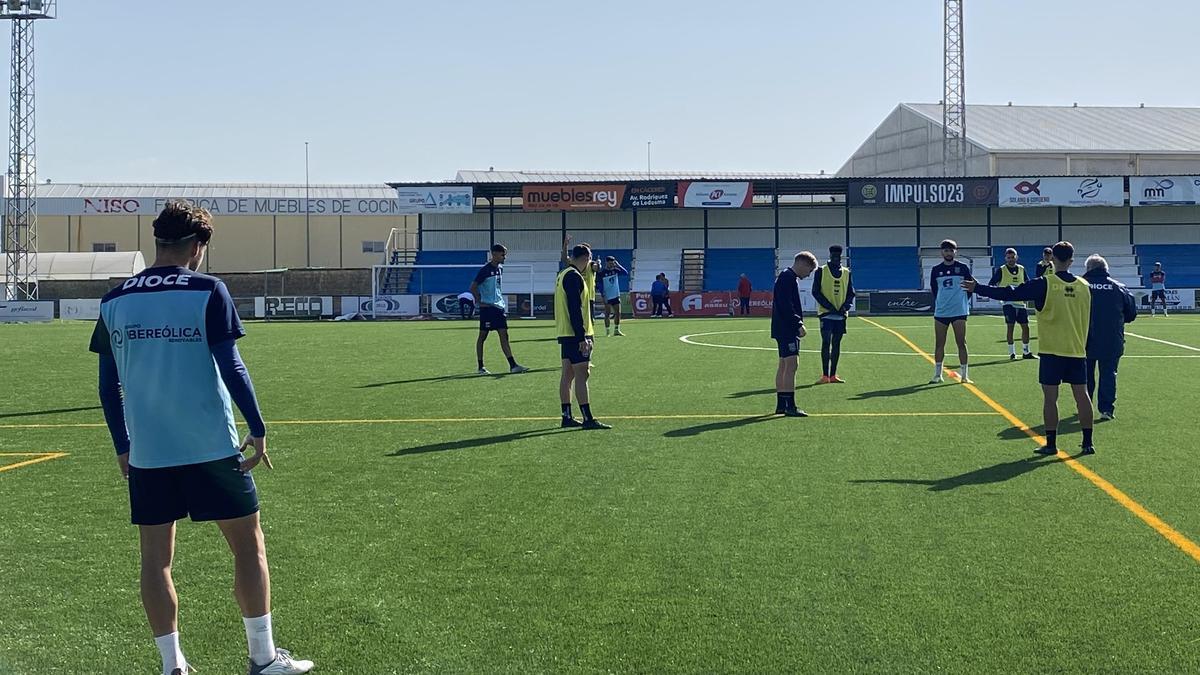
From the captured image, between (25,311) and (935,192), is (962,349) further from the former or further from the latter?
(935,192)

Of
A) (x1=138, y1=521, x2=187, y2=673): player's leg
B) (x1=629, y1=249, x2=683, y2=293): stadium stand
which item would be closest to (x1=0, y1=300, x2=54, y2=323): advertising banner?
(x1=629, y1=249, x2=683, y2=293): stadium stand

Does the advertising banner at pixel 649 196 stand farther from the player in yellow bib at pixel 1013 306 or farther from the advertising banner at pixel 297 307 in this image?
the player in yellow bib at pixel 1013 306

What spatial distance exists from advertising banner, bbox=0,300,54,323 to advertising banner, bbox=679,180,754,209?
26.2 meters

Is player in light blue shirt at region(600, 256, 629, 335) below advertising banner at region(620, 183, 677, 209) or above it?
below

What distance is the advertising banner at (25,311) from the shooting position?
4303 cm

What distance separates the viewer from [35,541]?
7.26 metres

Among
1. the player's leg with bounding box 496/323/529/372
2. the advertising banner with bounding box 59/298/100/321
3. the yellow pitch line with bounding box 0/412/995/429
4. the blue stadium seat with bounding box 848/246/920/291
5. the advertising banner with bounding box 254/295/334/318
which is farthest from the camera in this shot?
the blue stadium seat with bounding box 848/246/920/291

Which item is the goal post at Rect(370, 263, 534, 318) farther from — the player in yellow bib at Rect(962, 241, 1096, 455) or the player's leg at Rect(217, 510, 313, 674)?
the player's leg at Rect(217, 510, 313, 674)

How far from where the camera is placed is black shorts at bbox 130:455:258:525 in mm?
4750

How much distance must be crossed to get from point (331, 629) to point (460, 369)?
14268 mm

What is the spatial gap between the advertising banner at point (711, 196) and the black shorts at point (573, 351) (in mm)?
40957

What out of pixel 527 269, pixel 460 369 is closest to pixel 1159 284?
pixel 527 269

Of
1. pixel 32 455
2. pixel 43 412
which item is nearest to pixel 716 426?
pixel 32 455

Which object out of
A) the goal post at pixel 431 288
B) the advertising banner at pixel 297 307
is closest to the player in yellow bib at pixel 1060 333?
the goal post at pixel 431 288
